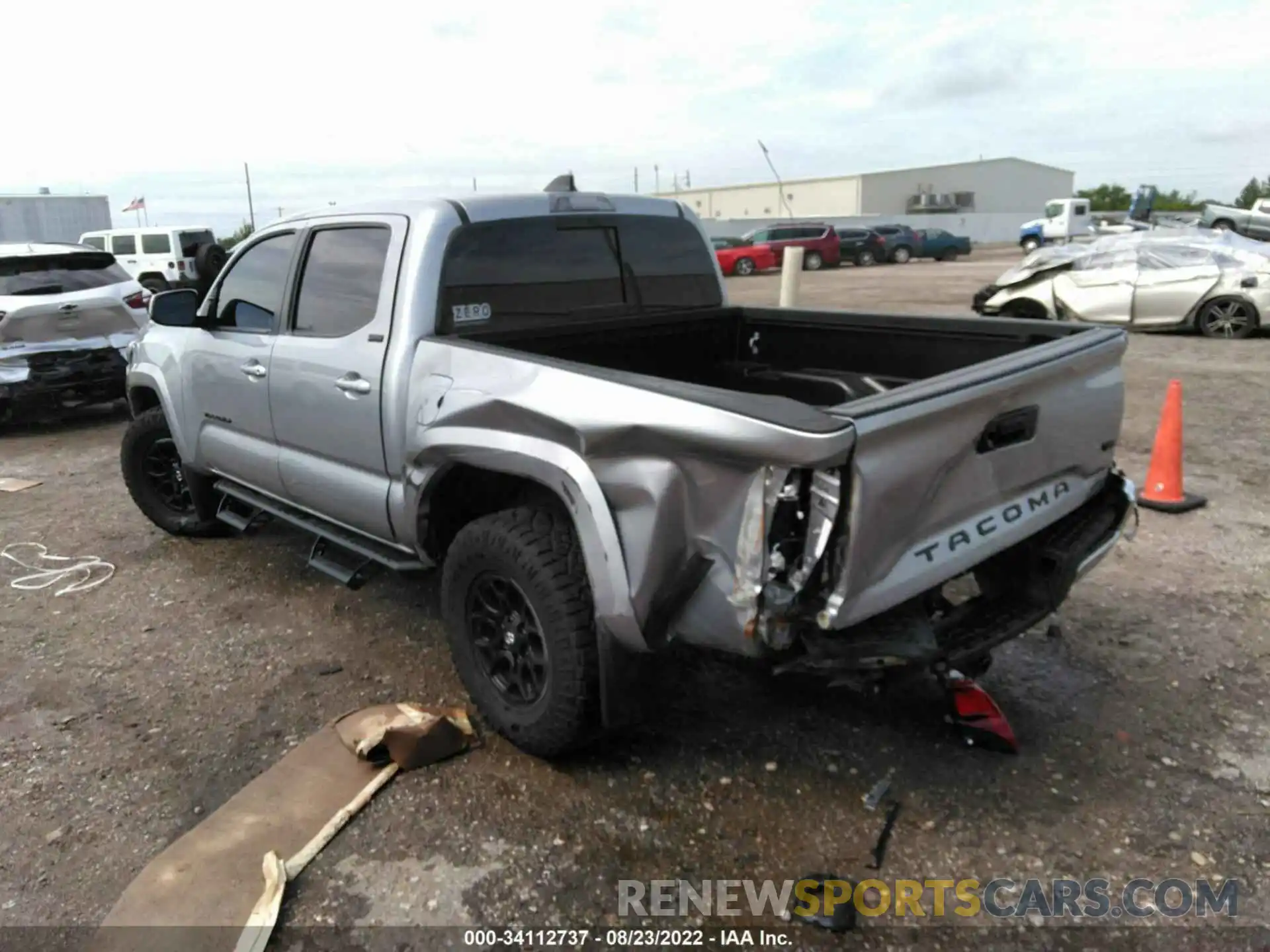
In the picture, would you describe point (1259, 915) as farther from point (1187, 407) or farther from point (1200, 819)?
point (1187, 407)

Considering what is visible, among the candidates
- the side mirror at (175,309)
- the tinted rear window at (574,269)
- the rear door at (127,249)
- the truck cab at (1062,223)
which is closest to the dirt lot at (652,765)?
the side mirror at (175,309)

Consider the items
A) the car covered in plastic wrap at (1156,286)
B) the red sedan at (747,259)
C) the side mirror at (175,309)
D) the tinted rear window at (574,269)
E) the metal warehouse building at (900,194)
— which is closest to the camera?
the tinted rear window at (574,269)

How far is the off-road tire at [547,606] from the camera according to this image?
293cm

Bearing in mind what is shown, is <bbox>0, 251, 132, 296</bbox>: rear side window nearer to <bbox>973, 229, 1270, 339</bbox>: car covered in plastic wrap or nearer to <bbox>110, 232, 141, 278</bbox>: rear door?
<bbox>973, 229, 1270, 339</bbox>: car covered in plastic wrap

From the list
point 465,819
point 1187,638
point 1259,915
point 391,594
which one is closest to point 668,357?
point 391,594

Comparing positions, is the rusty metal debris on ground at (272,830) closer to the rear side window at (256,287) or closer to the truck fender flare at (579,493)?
the truck fender flare at (579,493)

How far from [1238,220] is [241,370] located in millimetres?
31707

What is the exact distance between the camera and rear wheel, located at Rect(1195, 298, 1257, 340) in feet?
43.2

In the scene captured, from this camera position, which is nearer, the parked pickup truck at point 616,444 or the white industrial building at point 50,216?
the parked pickup truck at point 616,444

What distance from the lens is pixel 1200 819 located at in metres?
2.94

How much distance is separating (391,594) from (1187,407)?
25.5 feet

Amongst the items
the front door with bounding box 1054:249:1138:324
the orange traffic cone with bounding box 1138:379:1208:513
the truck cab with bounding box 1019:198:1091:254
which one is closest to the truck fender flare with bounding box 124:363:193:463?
the orange traffic cone with bounding box 1138:379:1208:513

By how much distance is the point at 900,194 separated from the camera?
64.2 meters

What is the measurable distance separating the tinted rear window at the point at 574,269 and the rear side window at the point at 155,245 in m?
22.0
